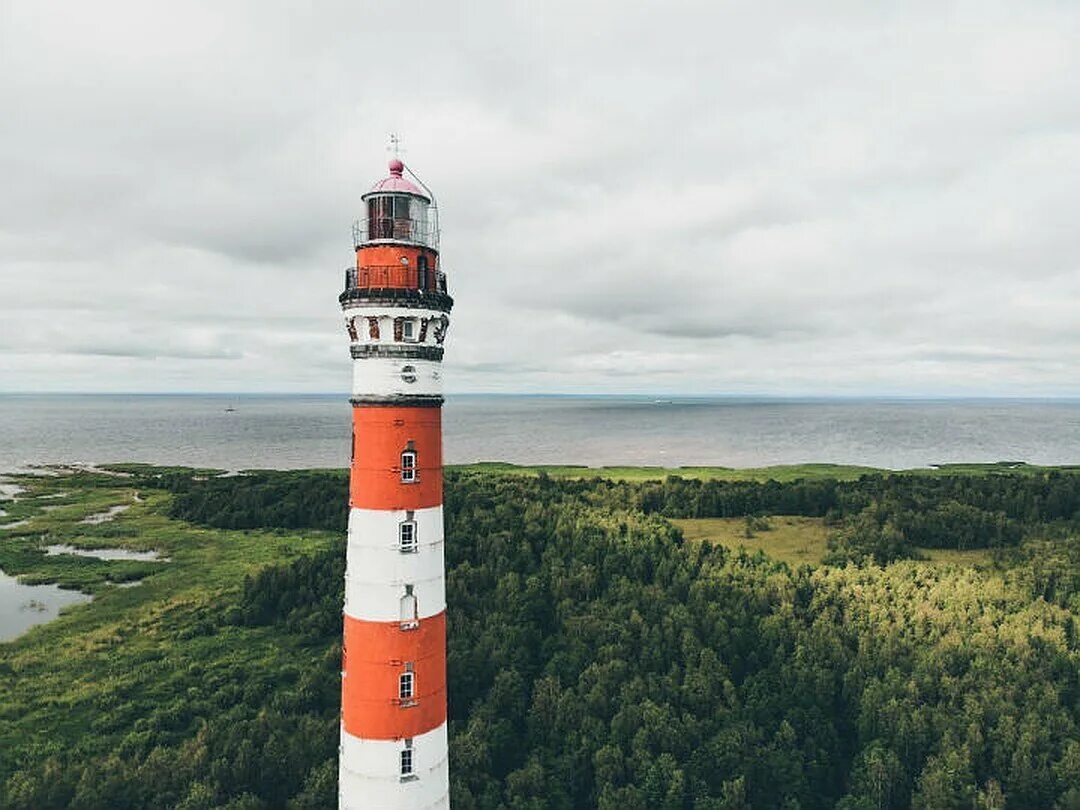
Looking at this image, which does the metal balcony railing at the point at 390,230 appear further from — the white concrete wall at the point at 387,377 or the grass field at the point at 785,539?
the grass field at the point at 785,539

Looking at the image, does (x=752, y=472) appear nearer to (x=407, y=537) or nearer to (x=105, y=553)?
(x=105, y=553)

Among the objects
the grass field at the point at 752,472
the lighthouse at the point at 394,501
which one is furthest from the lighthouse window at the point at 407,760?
the grass field at the point at 752,472

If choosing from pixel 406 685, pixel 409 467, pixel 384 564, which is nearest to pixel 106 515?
pixel 406 685

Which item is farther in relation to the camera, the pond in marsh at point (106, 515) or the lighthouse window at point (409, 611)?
the pond in marsh at point (106, 515)

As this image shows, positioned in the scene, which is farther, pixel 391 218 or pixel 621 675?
pixel 621 675

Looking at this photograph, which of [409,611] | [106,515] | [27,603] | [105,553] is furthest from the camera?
[106,515]

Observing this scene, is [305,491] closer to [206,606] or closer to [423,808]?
[206,606]
